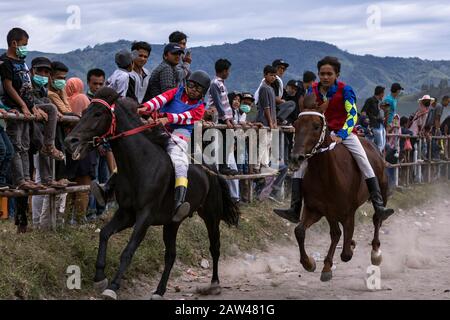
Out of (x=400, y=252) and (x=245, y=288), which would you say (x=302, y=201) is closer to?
(x=245, y=288)

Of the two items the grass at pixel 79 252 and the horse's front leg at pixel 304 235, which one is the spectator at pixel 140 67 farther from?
the horse's front leg at pixel 304 235

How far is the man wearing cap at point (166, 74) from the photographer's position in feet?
33.4

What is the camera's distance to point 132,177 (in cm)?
772

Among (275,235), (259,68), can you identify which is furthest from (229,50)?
(275,235)

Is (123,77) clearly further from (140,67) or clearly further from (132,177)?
(132,177)

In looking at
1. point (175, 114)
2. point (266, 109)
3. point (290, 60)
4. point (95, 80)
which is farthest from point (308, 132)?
point (290, 60)

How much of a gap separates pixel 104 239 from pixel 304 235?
280 centimetres

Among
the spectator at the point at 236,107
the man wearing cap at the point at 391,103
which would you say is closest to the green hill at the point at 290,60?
the man wearing cap at the point at 391,103

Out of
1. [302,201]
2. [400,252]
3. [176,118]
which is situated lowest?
[400,252]

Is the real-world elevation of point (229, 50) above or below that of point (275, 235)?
above

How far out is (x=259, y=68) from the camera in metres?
97.6

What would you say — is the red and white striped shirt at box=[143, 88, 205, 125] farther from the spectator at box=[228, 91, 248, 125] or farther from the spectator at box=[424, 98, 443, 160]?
the spectator at box=[424, 98, 443, 160]

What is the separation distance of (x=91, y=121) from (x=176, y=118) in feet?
4.36

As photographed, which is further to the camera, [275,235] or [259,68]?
[259,68]
